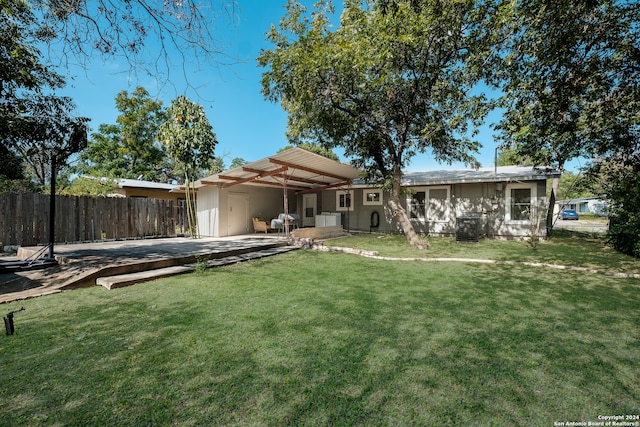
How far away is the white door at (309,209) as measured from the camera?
49.0 feet

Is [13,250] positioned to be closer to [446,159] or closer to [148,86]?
[148,86]

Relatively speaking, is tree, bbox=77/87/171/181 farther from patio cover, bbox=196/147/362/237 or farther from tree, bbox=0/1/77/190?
tree, bbox=0/1/77/190

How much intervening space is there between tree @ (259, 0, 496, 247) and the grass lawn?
215 inches

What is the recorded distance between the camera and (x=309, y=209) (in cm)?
1518

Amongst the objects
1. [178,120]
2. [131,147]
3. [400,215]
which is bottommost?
[400,215]

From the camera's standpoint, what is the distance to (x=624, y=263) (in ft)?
20.3

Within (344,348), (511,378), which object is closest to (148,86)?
(344,348)

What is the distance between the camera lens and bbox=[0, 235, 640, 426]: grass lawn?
5.56 feet

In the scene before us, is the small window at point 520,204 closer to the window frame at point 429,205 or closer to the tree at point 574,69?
the window frame at point 429,205

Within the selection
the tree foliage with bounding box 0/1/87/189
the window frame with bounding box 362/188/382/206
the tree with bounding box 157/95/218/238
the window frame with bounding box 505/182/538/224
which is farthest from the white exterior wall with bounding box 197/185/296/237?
the window frame with bounding box 505/182/538/224

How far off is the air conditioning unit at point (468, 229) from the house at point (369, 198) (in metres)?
0.05

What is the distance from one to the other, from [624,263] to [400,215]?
17.7 ft

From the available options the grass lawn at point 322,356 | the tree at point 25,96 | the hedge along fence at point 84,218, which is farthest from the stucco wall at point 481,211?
the tree at point 25,96

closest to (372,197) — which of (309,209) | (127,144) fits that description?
(309,209)
